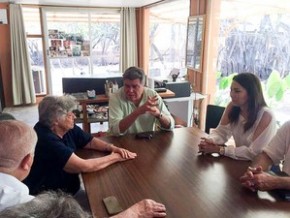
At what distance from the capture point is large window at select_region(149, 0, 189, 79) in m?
4.91

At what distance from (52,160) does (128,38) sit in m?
5.30

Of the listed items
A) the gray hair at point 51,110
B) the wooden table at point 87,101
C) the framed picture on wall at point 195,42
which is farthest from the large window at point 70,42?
the gray hair at point 51,110

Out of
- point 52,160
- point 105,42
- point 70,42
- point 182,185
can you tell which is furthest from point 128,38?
point 182,185

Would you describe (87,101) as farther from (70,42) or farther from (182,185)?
(70,42)

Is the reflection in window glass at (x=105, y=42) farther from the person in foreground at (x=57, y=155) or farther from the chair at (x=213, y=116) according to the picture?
the person in foreground at (x=57, y=155)

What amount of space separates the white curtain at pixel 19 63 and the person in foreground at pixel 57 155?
461 cm

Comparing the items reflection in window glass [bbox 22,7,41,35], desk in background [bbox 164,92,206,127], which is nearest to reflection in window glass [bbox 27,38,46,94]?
reflection in window glass [bbox 22,7,41,35]

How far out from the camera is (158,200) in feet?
4.00

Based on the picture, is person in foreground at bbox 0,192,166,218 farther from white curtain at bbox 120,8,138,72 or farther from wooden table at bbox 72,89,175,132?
white curtain at bbox 120,8,138,72

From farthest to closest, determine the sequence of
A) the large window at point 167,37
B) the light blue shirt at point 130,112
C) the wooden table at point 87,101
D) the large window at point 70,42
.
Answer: the large window at point 70,42, the large window at point 167,37, the wooden table at point 87,101, the light blue shirt at point 130,112

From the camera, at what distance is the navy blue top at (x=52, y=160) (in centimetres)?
150

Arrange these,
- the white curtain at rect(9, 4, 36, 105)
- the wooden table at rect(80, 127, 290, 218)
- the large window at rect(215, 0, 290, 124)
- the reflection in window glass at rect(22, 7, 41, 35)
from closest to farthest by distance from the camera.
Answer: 1. the wooden table at rect(80, 127, 290, 218)
2. the large window at rect(215, 0, 290, 124)
3. the white curtain at rect(9, 4, 36, 105)
4. the reflection in window glass at rect(22, 7, 41, 35)

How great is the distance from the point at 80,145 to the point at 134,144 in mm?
367

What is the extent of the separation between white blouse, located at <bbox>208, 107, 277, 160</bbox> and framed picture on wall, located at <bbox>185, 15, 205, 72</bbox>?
2.12 meters
